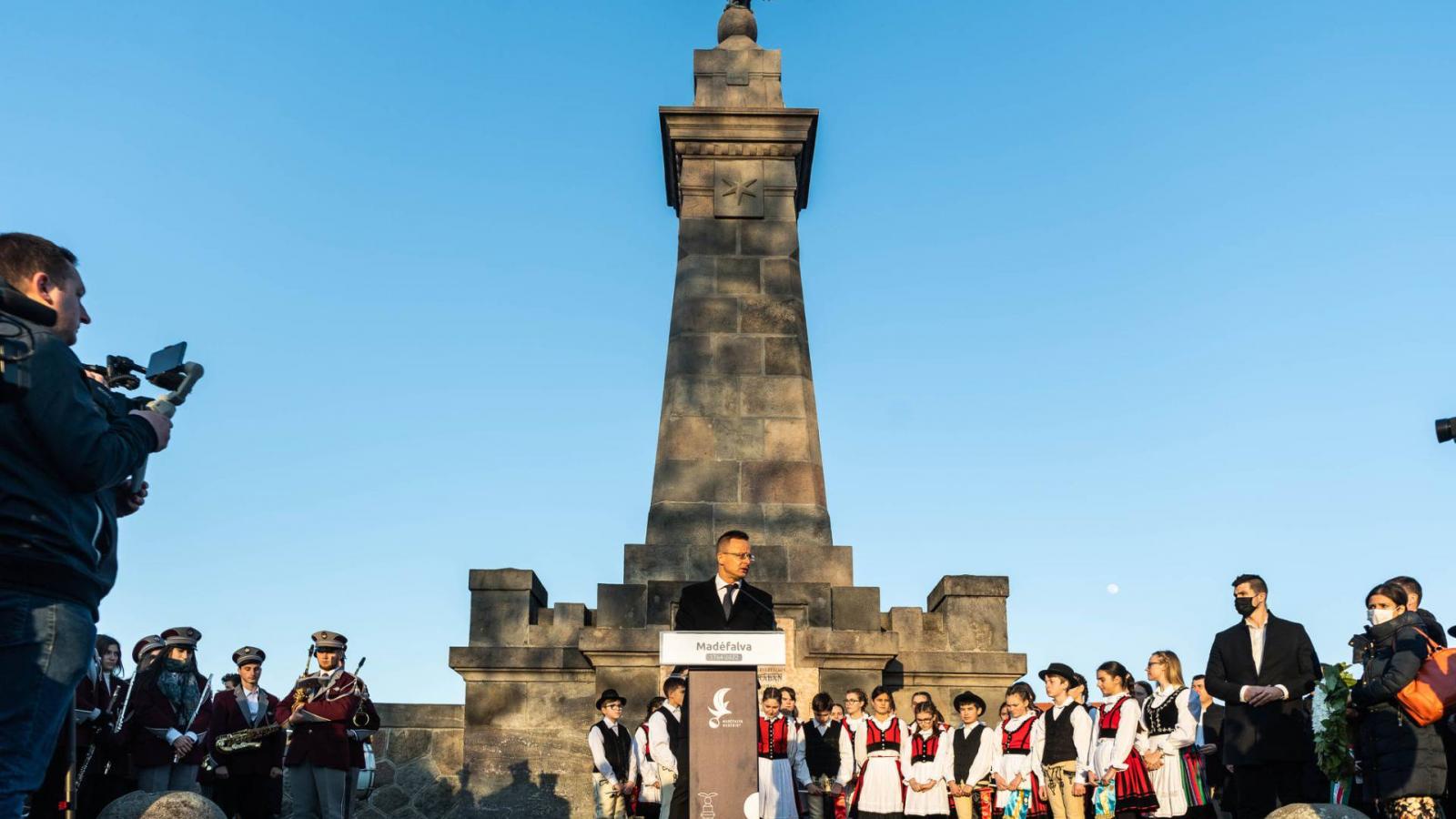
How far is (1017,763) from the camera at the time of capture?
1156cm

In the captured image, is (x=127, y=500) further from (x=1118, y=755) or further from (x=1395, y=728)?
(x=1118, y=755)

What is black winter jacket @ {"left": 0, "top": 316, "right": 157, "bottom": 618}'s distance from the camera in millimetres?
3949

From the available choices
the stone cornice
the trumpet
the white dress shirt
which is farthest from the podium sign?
the stone cornice

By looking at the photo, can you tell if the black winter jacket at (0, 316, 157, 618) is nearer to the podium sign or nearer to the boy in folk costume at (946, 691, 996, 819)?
the podium sign

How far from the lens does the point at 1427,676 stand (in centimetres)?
745

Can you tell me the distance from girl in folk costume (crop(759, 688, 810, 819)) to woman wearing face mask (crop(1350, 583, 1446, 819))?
352 centimetres

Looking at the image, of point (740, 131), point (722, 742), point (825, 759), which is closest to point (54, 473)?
point (722, 742)

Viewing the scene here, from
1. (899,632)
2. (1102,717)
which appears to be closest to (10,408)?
(1102,717)

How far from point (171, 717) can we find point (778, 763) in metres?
4.46

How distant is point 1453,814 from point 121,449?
7.49m

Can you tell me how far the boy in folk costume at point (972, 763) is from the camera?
11.7 m

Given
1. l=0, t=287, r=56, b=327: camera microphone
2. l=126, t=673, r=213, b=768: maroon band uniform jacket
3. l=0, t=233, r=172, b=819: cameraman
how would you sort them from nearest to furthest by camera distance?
l=0, t=233, r=172, b=819: cameraman, l=0, t=287, r=56, b=327: camera microphone, l=126, t=673, r=213, b=768: maroon band uniform jacket

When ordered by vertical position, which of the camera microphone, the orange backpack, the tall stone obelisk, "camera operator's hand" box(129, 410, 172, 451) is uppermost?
the tall stone obelisk

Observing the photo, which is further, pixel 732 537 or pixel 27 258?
pixel 732 537
